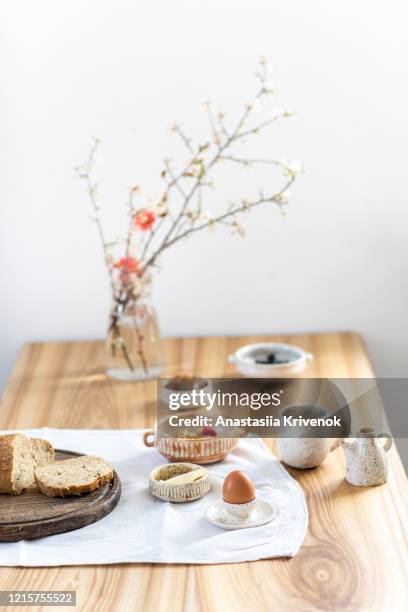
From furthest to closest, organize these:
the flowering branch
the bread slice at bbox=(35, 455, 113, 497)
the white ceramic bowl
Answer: the flowering branch < the white ceramic bowl < the bread slice at bbox=(35, 455, 113, 497)

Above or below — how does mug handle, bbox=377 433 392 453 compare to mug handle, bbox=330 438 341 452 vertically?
above

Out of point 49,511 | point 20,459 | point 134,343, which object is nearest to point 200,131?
point 134,343

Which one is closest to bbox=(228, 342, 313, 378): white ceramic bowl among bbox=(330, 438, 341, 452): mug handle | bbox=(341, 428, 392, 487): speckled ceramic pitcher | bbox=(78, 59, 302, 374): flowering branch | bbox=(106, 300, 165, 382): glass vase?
bbox=(106, 300, 165, 382): glass vase

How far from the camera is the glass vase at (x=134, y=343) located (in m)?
1.99

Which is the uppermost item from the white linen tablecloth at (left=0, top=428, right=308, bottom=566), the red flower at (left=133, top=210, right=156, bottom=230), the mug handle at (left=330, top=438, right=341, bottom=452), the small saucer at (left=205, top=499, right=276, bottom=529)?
the red flower at (left=133, top=210, right=156, bottom=230)

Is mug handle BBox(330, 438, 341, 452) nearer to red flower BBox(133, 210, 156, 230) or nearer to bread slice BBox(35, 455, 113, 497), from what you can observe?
bread slice BBox(35, 455, 113, 497)

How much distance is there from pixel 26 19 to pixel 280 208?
734 mm

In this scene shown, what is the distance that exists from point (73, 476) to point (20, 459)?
9 centimetres

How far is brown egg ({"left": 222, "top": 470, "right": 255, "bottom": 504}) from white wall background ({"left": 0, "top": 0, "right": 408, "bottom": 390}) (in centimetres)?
100

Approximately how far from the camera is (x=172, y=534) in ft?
4.31

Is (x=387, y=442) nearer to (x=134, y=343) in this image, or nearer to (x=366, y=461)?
(x=366, y=461)

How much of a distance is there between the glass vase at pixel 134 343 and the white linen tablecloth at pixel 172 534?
46cm

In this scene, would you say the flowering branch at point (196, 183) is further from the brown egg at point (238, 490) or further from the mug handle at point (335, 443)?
the brown egg at point (238, 490)

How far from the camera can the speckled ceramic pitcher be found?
1.45 m
